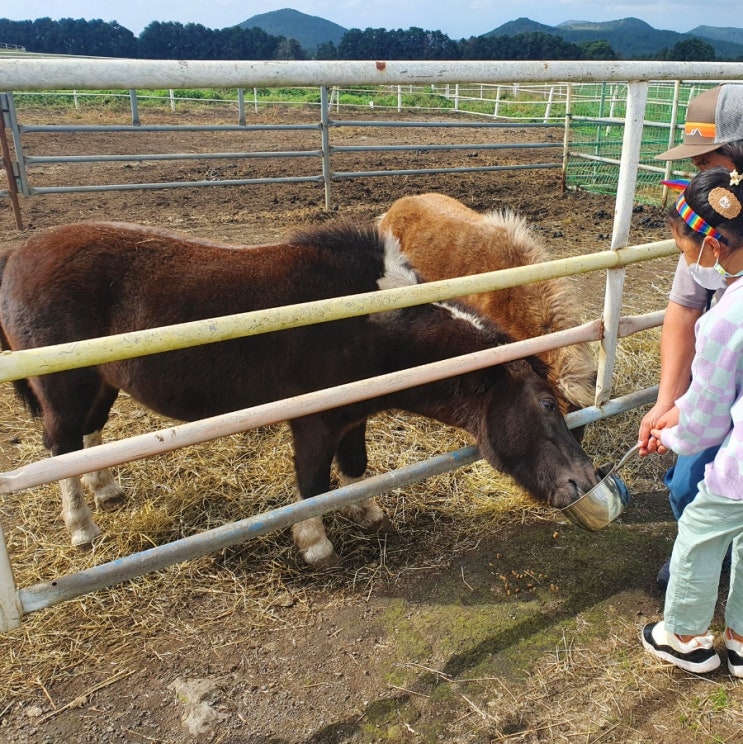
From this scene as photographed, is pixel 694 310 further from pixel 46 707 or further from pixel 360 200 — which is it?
pixel 360 200

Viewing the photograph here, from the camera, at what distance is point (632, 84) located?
2.48 metres

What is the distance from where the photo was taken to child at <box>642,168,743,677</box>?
1.77 meters

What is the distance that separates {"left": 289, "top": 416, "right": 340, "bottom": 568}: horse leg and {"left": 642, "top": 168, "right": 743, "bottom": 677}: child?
4.40 feet

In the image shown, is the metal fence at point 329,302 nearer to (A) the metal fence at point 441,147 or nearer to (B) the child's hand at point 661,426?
(A) the metal fence at point 441,147

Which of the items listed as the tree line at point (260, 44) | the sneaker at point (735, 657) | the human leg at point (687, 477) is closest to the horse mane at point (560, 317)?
the human leg at point (687, 477)

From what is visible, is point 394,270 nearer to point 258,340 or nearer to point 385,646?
point 258,340

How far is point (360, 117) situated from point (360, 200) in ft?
47.8

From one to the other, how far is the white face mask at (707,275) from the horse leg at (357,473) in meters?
1.67

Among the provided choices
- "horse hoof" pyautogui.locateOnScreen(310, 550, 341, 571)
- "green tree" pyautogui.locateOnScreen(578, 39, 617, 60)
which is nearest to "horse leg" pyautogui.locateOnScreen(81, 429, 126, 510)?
"horse hoof" pyautogui.locateOnScreen(310, 550, 341, 571)

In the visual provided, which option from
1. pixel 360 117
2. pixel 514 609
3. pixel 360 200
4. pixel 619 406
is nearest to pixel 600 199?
pixel 360 200

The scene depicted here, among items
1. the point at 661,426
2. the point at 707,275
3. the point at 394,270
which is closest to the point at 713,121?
the point at 707,275

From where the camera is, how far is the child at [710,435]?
5.81 ft

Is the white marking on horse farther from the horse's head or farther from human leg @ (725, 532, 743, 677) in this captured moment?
human leg @ (725, 532, 743, 677)

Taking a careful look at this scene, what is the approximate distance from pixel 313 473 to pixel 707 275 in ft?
5.77
